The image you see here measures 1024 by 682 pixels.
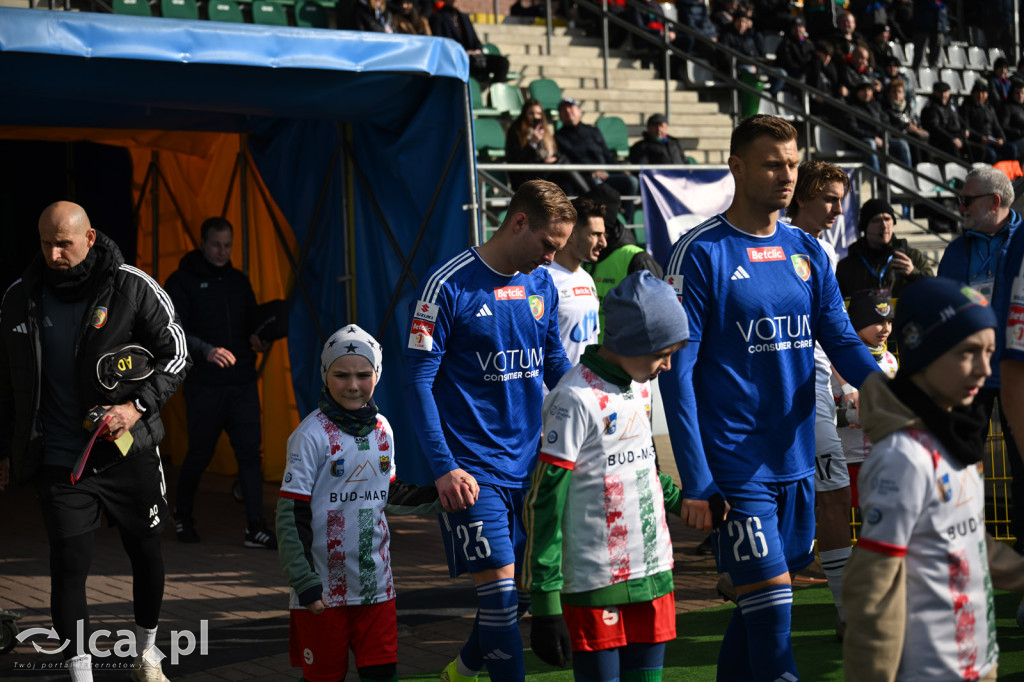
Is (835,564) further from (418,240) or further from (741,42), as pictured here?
(741,42)

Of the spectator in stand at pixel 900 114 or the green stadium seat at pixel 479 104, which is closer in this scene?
the green stadium seat at pixel 479 104

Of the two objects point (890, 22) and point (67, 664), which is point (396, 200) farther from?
point (890, 22)

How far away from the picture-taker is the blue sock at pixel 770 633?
391 cm

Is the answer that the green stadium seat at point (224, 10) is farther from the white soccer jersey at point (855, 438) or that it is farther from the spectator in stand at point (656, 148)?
the white soccer jersey at point (855, 438)

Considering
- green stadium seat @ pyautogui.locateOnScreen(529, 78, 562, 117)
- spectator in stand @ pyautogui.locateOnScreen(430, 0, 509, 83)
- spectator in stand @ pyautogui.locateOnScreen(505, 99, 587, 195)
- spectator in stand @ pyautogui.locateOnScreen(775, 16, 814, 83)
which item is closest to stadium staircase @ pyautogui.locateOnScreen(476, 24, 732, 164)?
green stadium seat @ pyautogui.locateOnScreen(529, 78, 562, 117)

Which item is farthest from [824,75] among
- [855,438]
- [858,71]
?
[855,438]

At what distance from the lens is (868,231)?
7449mm

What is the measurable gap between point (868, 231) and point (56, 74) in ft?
15.9

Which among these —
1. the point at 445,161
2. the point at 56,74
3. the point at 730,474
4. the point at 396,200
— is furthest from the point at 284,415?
the point at 730,474

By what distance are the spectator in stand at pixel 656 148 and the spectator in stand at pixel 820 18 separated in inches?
287

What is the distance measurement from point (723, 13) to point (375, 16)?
703cm

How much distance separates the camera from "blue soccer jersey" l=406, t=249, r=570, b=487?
445 centimetres

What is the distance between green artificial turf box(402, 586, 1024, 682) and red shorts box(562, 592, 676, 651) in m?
1.54

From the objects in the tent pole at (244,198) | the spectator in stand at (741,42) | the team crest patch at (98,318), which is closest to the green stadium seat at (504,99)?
the spectator in stand at (741,42)
